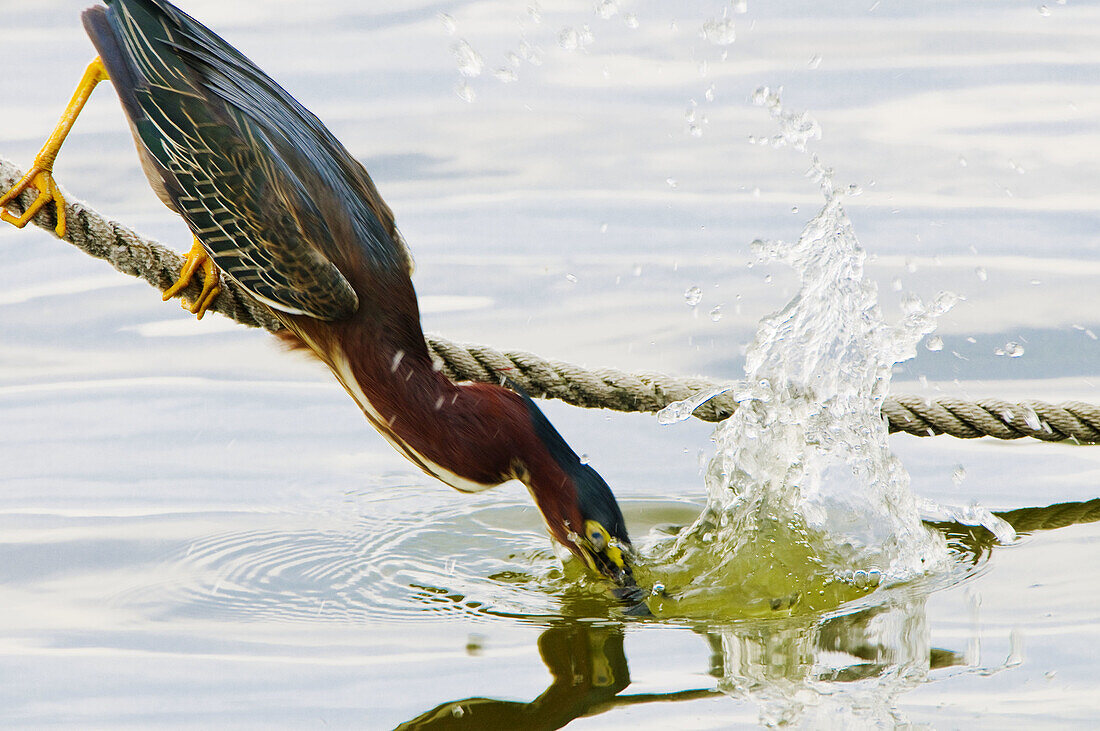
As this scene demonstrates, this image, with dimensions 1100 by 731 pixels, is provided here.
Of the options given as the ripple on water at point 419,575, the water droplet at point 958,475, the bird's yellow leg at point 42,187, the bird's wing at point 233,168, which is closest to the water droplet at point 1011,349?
the water droplet at point 958,475

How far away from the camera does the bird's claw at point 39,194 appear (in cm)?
304

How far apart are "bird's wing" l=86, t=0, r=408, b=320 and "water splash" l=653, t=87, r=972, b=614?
982mm

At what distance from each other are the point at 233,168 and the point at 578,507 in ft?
3.78

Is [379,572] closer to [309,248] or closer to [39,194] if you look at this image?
[309,248]

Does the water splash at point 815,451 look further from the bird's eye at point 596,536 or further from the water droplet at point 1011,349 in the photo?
the water droplet at point 1011,349

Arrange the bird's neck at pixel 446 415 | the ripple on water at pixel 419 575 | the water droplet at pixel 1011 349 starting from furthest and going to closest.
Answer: the water droplet at pixel 1011 349 → the bird's neck at pixel 446 415 → the ripple on water at pixel 419 575

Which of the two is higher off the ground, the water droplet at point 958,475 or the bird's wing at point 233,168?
the bird's wing at point 233,168

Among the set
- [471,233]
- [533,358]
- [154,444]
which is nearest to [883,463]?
[533,358]

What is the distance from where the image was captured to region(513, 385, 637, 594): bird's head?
308 centimetres

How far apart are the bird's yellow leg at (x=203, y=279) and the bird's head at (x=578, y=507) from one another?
2.80 ft

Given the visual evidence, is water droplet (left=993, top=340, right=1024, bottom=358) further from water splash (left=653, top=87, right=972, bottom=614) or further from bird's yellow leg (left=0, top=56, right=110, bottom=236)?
bird's yellow leg (left=0, top=56, right=110, bottom=236)

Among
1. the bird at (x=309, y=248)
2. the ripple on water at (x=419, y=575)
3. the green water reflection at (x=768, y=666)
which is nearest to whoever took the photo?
the green water reflection at (x=768, y=666)

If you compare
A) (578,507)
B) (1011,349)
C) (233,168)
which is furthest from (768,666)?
(1011,349)

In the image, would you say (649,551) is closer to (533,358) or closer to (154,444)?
(533,358)
